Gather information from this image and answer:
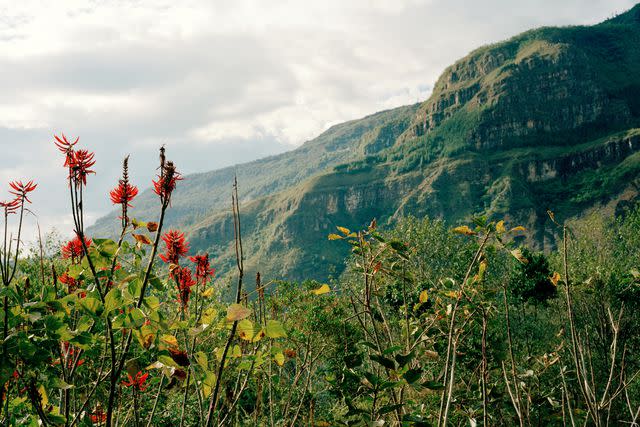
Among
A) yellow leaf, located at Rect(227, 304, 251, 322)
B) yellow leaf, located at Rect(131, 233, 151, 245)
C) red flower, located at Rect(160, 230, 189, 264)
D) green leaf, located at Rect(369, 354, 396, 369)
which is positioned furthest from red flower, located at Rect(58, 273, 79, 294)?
green leaf, located at Rect(369, 354, 396, 369)

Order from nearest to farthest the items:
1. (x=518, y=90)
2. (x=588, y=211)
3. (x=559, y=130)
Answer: (x=588, y=211)
(x=559, y=130)
(x=518, y=90)

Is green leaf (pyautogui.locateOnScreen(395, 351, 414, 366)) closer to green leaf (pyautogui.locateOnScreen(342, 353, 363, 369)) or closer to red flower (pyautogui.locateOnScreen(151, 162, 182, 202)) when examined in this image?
green leaf (pyautogui.locateOnScreen(342, 353, 363, 369))

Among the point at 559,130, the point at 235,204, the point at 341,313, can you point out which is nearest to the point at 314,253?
the point at 559,130

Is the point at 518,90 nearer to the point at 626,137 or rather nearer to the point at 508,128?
the point at 508,128

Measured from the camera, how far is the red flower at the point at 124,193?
5.79 ft

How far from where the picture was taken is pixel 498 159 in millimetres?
150750

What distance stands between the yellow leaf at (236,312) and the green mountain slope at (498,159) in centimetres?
12265

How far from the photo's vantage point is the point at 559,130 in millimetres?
158625

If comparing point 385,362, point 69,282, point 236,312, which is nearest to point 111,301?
point 236,312

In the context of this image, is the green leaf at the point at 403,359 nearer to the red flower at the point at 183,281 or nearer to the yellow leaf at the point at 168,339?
the yellow leaf at the point at 168,339

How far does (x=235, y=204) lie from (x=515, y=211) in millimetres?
137980

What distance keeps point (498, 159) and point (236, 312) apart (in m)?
162

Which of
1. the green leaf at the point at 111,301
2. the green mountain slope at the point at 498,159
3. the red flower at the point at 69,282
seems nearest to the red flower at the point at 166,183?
the green leaf at the point at 111,301

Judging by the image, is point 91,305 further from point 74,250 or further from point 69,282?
point 69,282
